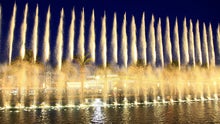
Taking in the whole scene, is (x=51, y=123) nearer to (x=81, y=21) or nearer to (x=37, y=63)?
(x=81, y=21)

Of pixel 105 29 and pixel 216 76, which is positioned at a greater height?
pixel 105 29

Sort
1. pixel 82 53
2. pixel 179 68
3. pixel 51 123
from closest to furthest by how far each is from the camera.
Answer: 1. pixel 51 123
2. pixel 82 53
3. pixel 179 68

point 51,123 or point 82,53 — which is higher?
point 82,53

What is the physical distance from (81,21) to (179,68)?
25820mm

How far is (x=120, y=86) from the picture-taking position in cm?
9094

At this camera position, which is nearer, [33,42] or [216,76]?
[33,42]

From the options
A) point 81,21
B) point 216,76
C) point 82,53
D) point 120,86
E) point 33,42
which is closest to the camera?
point 33,42

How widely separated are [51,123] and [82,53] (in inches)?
1181

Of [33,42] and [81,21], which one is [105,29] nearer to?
[81,21]

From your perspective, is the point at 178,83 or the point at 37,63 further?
the point at 178,83

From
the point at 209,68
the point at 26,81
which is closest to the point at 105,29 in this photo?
the point at 26,81

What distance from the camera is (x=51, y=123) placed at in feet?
69.5

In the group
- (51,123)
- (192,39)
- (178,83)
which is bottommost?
(51,123)

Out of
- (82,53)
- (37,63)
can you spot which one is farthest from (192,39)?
(37,63)
